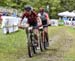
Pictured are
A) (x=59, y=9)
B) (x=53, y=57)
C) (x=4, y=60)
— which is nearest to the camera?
(x=4, y=60)

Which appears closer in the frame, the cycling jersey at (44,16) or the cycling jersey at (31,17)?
the cycling jersey at (31,17)

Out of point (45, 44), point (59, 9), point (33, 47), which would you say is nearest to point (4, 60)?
point (33, 47)

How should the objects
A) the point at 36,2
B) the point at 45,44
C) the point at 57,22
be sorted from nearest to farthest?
the point at 45,44, the point at 57,22, the point at 36,2

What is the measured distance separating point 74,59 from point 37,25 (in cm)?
224

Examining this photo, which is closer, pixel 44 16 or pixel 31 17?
pixel 31 17

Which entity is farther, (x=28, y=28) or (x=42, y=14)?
(x=42, y=14)

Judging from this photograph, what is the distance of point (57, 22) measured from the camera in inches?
2790

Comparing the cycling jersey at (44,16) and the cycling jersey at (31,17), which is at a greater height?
the cycling jersey at (31,17)

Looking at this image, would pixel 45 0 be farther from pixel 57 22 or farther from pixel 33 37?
Result: pixel 33 37

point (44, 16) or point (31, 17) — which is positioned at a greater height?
point (31, 17)

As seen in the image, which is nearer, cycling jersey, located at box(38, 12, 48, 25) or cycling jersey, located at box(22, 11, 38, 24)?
cycling jersey, located at box(22, 11, 38, 24)

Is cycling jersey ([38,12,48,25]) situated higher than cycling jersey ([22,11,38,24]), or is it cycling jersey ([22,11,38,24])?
cycling jersey ([22,11,38,24])

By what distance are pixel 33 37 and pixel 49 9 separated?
6916 centimetres

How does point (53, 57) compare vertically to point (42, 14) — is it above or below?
below
